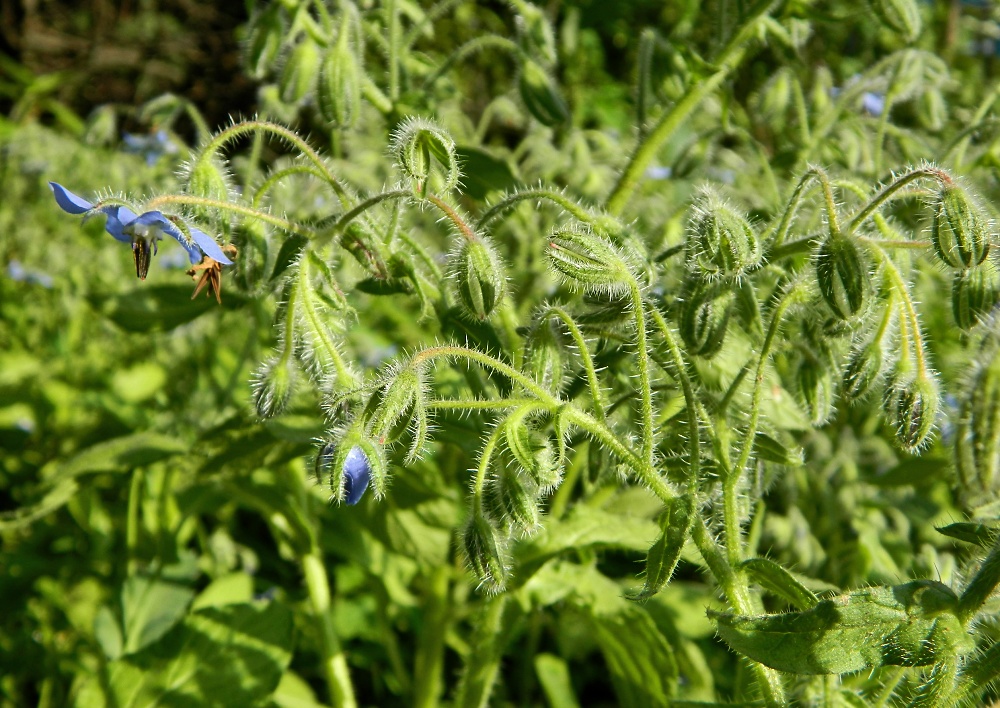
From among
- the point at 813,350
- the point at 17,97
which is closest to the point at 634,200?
the point at 813,350

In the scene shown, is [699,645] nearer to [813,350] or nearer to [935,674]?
[813,350]

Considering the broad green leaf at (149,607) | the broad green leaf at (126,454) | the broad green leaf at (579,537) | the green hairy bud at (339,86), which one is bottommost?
the broad green leaf at (149,607)

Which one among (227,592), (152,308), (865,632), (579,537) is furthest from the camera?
(227,592)

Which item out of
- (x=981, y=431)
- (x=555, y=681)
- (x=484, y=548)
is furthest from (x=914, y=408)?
(x=555, y=681)

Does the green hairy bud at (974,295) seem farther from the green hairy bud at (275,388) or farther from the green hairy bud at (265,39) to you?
the green hairy bud at (265,39)

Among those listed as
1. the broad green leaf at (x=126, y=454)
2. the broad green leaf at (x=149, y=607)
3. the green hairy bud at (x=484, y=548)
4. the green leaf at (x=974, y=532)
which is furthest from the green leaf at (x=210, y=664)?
the green leaf at (x=974, y=532)

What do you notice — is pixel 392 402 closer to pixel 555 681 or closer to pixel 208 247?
pixel 208 247
